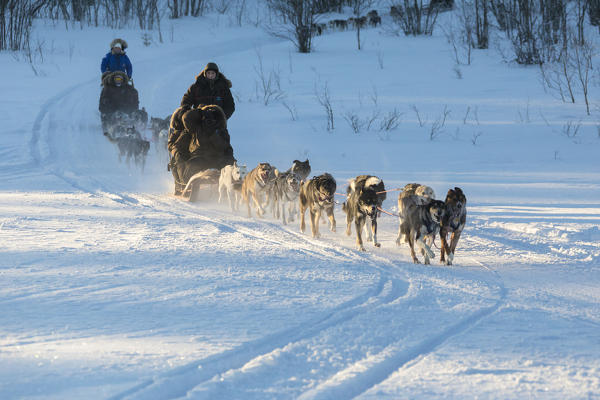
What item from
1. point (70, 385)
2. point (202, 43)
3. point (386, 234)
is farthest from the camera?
point (202, 43)

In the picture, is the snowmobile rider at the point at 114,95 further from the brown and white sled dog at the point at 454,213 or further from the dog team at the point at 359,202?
the brown and white sled dog at the point at 454,213

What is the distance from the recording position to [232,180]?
7207mm

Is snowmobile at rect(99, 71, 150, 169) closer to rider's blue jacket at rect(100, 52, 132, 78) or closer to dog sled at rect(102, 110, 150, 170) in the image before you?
dog sled at rect(102, 110, 150, 170)

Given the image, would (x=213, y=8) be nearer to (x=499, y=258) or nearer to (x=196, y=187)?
(x=196, y=187)

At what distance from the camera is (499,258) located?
5.04 m

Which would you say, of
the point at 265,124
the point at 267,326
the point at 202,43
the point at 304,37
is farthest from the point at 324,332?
the point at 202,43

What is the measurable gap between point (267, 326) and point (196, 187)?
441 centimetres

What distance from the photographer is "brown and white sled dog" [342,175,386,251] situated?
525cm

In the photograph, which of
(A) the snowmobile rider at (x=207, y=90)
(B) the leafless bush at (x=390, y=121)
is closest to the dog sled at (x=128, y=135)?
Answer: (A) the snowmobile rider at (x=207, y=90)

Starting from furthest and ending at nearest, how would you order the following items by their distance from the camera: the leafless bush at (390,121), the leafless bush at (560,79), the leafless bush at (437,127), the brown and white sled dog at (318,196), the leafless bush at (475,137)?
the leafless bush at (560,79) → the leafless bush at (390,121) → the leafless bush at (437,127) → the leafless bush at (475,137) → the brown and white sled dog at (318,196)

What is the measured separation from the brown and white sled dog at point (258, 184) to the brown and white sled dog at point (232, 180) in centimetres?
10

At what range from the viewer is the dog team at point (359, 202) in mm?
4699

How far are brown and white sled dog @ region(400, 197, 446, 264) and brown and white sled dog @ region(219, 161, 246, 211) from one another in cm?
263

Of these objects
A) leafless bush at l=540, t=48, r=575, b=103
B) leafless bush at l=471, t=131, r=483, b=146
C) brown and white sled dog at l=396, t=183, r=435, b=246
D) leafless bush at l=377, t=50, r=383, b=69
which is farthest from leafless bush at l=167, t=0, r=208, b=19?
brown and white sled dog at l=396, t=183, r=435, b=246
